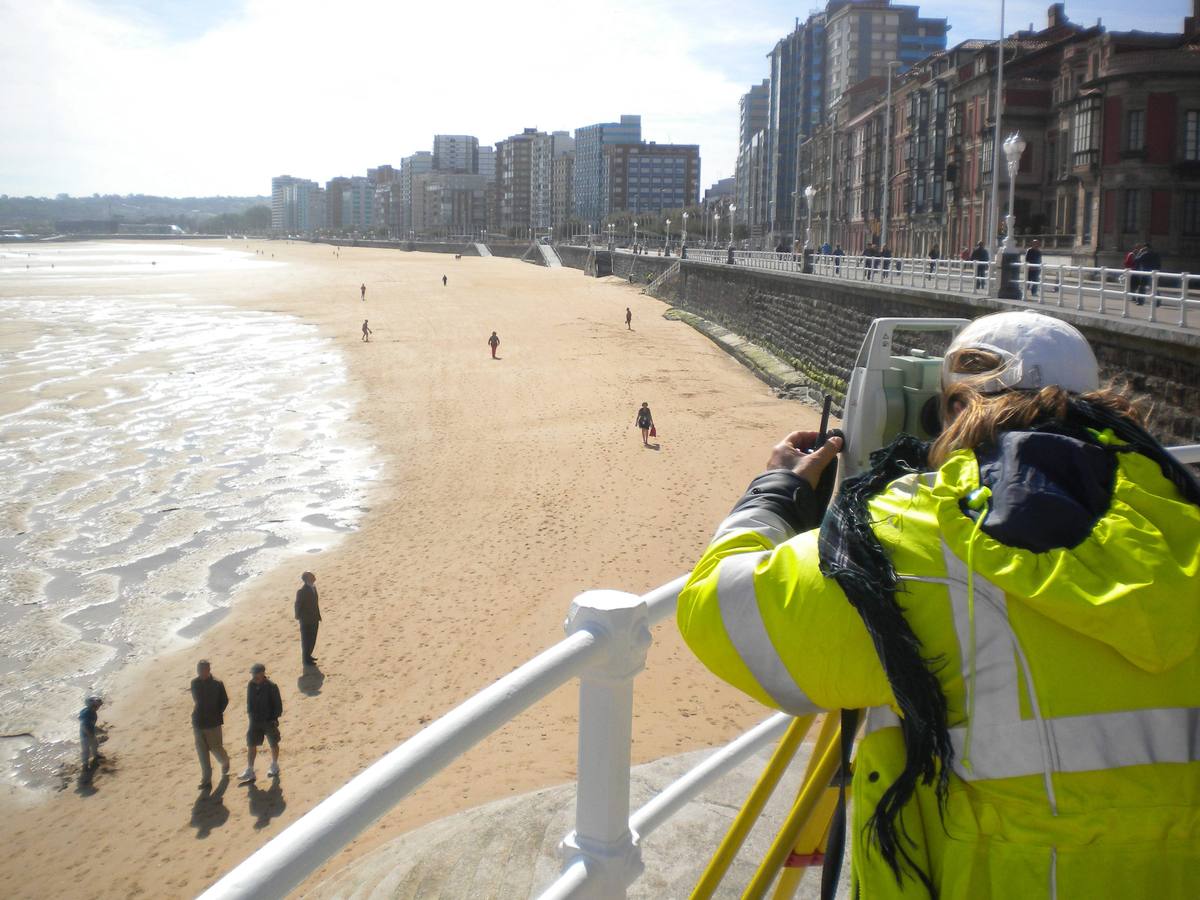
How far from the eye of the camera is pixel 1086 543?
1.21 meters

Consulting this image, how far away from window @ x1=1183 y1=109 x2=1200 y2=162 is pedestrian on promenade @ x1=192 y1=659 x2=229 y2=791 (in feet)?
104

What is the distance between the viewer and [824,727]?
6.43 feet

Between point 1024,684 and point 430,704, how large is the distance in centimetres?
937

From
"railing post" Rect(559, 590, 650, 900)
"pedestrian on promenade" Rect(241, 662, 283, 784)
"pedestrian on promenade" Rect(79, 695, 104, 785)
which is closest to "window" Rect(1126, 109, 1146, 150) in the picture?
"pedestrian on promenade" Rect(241, 662, 283, 784)

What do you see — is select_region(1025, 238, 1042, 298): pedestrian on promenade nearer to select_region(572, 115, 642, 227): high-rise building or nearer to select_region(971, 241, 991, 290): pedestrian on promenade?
select_region(971, 241, 991, 290): pedestrian on promenade

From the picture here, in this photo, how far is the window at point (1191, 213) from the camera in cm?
3088

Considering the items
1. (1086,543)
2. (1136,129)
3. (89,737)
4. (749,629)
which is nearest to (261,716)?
(89,737)

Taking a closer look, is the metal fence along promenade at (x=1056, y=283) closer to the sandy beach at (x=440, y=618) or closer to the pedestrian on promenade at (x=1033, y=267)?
the pedestrian on promenade at (x=1033, y=267)

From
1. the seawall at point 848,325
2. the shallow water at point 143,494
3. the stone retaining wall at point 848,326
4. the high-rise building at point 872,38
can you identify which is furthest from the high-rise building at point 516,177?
the shallow water at point 143,494

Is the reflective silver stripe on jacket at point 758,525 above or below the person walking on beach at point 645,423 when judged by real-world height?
above

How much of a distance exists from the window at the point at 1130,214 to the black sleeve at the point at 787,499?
1359 inches

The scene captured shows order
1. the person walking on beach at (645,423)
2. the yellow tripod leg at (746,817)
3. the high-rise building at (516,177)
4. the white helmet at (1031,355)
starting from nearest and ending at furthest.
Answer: the white helmet at (1031,355), the yellow tripod leg at (746,817), the person walking on beach at (645,423), the high-rise building at (516,177)

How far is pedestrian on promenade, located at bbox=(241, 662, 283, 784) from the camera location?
866cm

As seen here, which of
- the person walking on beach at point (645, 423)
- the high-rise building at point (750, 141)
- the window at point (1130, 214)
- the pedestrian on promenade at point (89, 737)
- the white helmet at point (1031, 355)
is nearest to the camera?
the white helmet at point (1031, 355)
